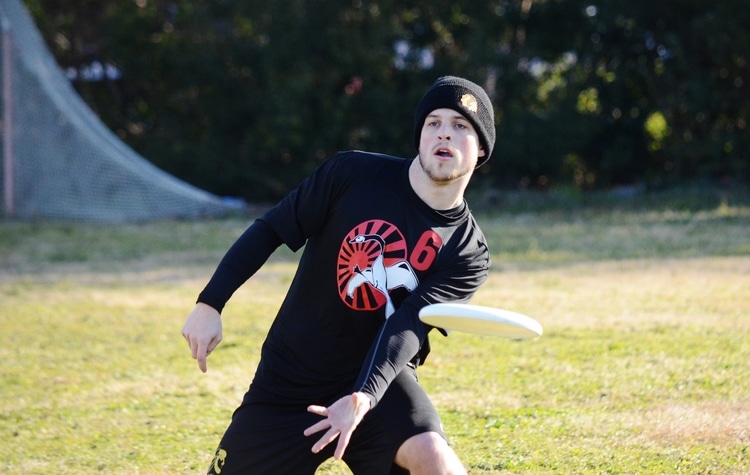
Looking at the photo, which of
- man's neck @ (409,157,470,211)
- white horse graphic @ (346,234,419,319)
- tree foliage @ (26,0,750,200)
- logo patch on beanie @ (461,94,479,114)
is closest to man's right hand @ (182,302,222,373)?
white horse graphic @ (346,234,419,319)

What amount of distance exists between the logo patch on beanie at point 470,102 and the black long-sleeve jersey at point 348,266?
0.34 meters

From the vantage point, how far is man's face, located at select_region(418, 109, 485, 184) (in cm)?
358

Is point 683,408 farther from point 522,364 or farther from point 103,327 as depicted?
point 103,327

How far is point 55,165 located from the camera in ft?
56.5

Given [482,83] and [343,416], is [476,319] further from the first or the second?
[482,83]

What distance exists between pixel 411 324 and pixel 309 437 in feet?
1.74

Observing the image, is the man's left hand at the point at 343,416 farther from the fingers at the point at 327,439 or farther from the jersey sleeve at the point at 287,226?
the jersey sleeve at the point at 287,226

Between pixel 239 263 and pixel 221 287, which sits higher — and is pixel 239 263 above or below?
above

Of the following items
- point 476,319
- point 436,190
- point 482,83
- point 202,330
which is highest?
point 482,83

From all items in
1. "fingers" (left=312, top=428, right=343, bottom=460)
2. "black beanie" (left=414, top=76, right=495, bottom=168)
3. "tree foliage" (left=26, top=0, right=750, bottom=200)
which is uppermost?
"tree foliage" (left=26, top=0, right=750, bottom=200)

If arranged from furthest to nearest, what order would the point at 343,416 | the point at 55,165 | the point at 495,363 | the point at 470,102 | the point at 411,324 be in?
1. the point at 55,165
2. the point at 495,363
3. the point at 470,102
4. the point at 411,324
5. the point at 343,416

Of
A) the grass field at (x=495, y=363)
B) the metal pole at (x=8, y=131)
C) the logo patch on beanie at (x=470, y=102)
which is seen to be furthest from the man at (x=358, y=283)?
the metal pole at (x=8, y=131)

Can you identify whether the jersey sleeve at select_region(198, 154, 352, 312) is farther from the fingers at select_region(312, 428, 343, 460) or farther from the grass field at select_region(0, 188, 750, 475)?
the grass field at select_region(0, 188, 750, 475)

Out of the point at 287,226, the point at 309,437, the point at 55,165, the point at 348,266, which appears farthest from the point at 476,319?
the point at 55,165
